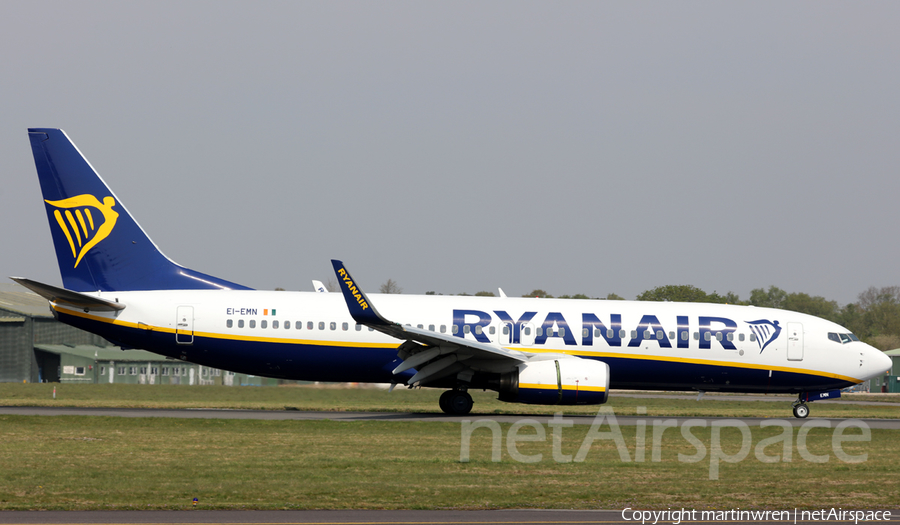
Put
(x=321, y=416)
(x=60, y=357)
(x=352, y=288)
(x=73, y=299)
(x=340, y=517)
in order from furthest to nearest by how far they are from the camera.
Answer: (x=60, y=357), (x=321, y=416), (x=73, y=299), (x=352, y=288), (x=340, y=517)

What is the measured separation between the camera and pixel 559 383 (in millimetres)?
23531

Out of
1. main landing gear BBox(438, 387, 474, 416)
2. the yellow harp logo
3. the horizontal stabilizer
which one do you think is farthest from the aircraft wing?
the yellow harp logo

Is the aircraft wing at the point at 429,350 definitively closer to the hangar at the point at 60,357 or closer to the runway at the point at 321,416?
the runway at the point at 321,416

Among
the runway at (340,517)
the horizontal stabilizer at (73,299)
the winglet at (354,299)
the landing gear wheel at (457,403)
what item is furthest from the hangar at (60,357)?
the runway at (340,517)

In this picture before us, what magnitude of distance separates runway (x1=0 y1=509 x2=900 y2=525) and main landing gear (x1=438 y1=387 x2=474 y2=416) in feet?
47.6

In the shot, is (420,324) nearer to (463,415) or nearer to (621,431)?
(463,415)

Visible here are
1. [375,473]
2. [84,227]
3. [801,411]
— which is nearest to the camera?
[375,473]

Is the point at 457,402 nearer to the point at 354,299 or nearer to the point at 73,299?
the point at 354,299

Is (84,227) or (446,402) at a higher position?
(84,227)

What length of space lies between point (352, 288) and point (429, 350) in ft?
10.3

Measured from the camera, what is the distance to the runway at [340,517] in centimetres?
1000

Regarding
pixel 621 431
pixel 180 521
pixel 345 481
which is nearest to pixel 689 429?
pixel 621 431

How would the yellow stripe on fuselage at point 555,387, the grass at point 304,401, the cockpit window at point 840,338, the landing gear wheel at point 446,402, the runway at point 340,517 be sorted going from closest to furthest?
the runway at point 340,517 < the yellow stripe on fuselage at point 555,387 < the landing gear wheel at point 446,402 < the cockpit window at point 840,338 < the grass at point 304,401

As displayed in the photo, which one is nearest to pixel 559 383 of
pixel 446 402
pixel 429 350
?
pixel 429 350
